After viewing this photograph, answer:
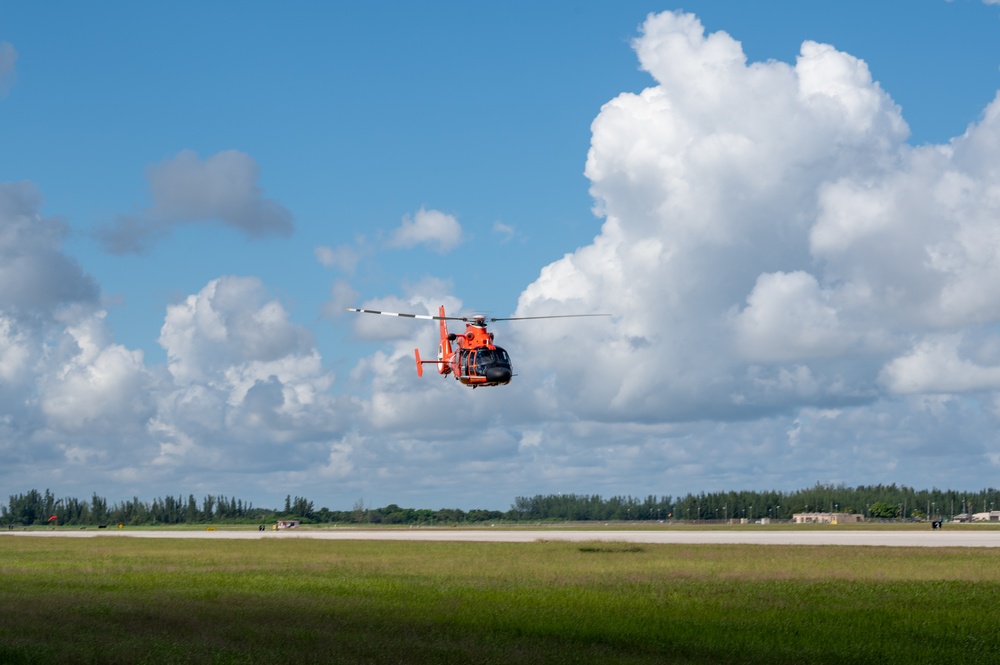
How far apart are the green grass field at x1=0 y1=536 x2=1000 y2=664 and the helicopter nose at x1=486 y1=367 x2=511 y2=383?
1005 cm

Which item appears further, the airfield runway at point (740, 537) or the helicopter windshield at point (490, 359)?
the airfield runway at point (740, 537)

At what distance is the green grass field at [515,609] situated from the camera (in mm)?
26516

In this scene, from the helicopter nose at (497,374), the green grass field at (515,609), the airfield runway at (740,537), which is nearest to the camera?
the green grass field at (515,609)

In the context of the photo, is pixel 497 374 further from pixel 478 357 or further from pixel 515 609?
pixel 515 609

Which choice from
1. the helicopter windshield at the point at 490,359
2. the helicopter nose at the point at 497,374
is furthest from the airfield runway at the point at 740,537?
the helicopter windshield at the point at 490,359

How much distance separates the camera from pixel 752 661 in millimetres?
25703

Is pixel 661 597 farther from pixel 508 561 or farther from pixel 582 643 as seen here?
pixel 508 561

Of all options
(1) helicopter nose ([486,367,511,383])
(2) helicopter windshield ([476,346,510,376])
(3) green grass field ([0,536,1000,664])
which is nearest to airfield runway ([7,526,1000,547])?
(3) green grass field ([0,536,1000,664])

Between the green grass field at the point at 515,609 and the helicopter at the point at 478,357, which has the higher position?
the helicopter at the point at 478,357

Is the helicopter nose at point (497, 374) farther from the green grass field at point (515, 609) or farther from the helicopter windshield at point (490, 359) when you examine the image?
the green grass field at point (515, 609)

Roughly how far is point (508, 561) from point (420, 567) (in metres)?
5.46

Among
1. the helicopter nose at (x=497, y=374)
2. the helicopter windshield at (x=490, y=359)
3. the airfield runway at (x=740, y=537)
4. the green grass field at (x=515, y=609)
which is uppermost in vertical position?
the helicopter windshield at (x=490, y=359)

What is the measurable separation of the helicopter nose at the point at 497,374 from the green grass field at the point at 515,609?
1005 cm

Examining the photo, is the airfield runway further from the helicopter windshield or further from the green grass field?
the helicopter windshield
